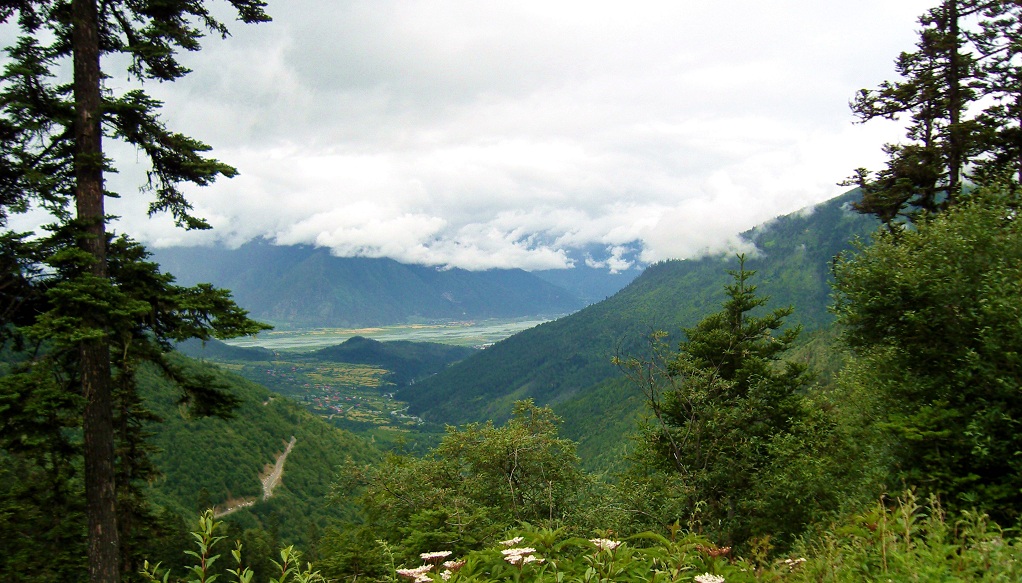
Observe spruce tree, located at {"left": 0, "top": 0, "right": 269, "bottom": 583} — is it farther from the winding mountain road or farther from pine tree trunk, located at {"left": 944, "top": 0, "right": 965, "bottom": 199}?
the winding mountain road

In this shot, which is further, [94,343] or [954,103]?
[954,103]

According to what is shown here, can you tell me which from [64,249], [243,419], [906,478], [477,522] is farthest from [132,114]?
[243,419]

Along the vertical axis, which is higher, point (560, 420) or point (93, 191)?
point (93, 191)

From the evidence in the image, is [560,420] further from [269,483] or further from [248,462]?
[269,483]

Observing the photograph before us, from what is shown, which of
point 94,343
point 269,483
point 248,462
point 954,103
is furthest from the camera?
point 269,483

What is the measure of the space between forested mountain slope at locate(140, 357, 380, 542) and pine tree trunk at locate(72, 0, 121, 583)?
69.1 meters

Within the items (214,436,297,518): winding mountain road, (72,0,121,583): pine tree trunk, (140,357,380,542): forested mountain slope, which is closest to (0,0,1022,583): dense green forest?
(72,0,121,583): pine tree trunk

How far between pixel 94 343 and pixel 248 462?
114 m

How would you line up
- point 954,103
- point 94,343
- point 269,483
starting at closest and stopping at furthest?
point 94,343
point 954,103
point 269,483

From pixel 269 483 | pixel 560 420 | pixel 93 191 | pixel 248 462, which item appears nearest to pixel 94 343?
pixel 93 191

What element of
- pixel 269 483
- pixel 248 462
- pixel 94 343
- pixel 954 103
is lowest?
pixel 269 483

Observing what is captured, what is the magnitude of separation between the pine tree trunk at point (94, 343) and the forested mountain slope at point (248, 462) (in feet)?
227

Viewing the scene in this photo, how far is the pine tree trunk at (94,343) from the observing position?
25.8ft

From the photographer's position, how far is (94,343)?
7.47 m
